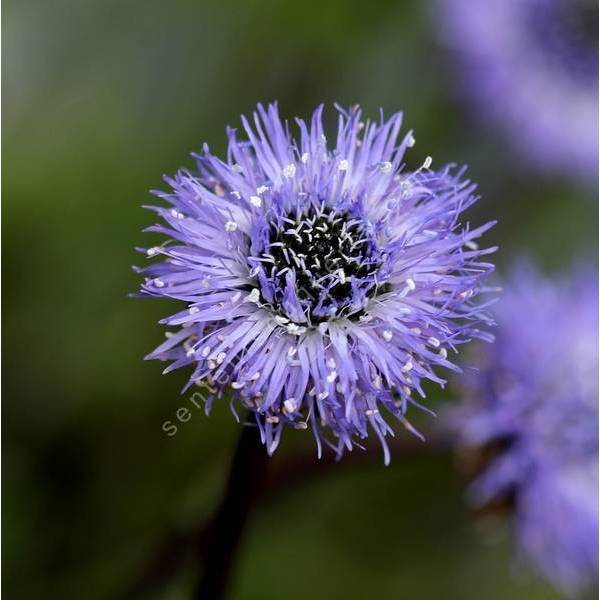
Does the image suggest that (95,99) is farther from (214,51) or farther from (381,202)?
(381,202)

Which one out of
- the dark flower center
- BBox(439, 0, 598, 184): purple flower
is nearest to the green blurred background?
BBox(439, 0, 598, 184): purple flower

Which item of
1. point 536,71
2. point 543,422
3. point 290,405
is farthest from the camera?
point 536,71

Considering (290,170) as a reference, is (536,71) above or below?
above

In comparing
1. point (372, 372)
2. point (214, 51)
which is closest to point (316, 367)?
point (372, 372)

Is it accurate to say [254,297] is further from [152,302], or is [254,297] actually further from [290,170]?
[152,302]

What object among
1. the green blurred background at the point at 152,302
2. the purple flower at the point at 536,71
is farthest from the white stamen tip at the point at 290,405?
the purple flower at the point at 536,71

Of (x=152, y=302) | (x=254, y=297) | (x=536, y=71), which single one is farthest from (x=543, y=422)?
(x=536, y=71)
